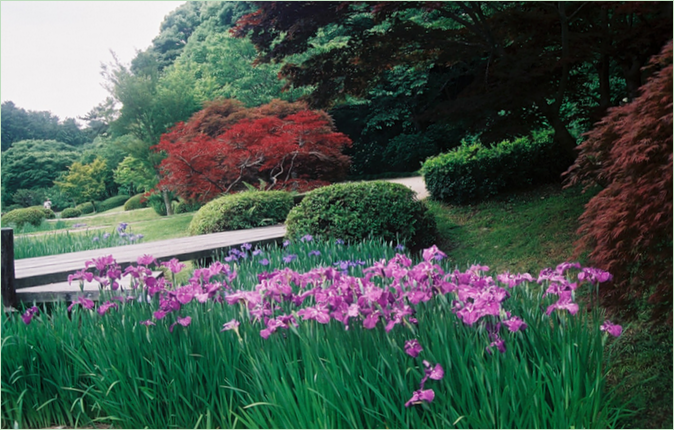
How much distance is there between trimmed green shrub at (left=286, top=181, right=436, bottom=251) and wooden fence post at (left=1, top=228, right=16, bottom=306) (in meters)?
2.58

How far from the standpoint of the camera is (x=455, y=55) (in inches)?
217

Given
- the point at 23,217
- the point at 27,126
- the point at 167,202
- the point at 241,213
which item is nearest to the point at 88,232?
the point at 23,217

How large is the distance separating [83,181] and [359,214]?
4.77 meters

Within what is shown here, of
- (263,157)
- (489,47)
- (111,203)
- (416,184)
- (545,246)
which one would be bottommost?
(545,246)

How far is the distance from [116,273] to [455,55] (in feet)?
14.9

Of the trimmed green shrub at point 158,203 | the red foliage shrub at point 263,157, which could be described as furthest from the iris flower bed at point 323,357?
the trimmed green shrub at point 158,203

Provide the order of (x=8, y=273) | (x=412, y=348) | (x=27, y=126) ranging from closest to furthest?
(x=412, y=348) → (x=8, y=273) → (x=27, y=126)

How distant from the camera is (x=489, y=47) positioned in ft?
17.1

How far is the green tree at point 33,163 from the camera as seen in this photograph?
5711mm

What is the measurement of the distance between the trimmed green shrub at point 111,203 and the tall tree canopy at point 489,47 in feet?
18.1

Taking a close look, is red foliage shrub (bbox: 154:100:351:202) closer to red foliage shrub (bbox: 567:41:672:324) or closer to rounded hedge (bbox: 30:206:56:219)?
rounded hedge (bbox: 30:206:56:219)

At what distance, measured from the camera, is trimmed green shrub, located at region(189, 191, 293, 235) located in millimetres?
6473

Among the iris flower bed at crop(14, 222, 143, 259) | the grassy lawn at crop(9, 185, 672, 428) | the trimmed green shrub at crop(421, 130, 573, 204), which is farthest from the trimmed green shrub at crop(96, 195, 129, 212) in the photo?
the trimmed green shrub at crop(421, 130, 573, 204)

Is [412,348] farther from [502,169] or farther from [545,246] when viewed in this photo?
[502,169]
